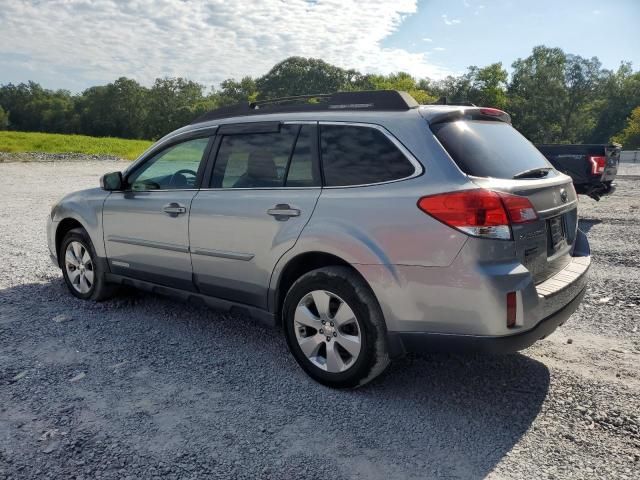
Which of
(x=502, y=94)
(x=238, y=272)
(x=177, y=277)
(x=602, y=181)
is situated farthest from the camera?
(x=502, y=94)

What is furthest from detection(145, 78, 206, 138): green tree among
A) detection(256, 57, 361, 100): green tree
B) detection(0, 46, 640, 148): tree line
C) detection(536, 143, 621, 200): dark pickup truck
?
detection(536, 143, 621, 200): dark pickup truck

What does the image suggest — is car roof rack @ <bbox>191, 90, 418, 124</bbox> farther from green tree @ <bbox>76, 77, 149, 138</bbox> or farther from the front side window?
green tree @ <bbox>76, 77, 149, 138</bbox>

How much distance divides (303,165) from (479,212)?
1287mm

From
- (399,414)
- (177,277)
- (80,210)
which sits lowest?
(399,414)

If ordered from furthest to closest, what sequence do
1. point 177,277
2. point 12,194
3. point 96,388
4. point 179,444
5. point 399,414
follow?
point 12,194
point 177,277
point 96,388
point 399,414
point 179,444

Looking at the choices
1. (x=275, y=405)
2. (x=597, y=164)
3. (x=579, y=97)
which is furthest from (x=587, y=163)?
(x=579, y=97)

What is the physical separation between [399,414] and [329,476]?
2.43ft

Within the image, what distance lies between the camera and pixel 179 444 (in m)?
2.78

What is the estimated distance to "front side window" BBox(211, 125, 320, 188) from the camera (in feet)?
11.6

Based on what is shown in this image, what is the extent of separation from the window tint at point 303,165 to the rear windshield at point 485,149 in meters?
0.85

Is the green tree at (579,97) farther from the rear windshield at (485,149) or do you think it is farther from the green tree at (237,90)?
the rear windshield at (485,149)

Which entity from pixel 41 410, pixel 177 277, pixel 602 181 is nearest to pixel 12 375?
pixel 41 410

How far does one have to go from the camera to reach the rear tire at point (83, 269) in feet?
16.5

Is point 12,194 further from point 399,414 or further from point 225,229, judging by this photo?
point 399,414
